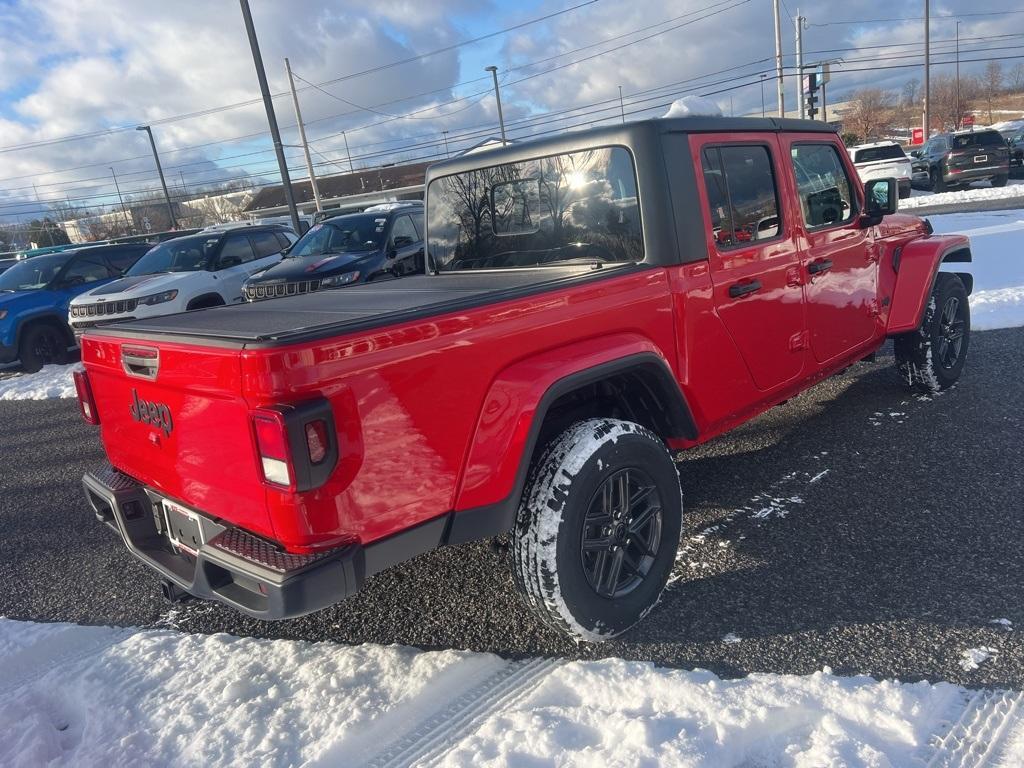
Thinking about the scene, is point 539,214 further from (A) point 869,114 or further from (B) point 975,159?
(A) point 869,114

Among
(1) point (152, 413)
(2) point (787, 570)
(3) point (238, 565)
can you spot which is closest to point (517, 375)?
(3) point (238, 565)

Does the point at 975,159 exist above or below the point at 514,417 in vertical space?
below

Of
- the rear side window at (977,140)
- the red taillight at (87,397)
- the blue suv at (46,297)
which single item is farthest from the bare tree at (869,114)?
the red taillight at (87,397)

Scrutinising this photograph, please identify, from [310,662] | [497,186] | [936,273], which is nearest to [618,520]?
[310,662]

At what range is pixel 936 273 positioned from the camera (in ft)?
15.4

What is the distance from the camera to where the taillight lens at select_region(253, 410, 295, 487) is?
6.23 feet

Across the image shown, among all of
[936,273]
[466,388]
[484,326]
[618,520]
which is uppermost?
[484,326]

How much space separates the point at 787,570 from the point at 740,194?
1747mm

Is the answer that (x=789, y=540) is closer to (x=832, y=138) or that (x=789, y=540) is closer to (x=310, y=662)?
(x=310, y=662)

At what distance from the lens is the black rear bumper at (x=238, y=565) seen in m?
2.02

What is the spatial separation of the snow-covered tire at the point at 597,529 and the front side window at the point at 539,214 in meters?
A: 0.88

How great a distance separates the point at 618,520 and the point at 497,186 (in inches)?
73.6

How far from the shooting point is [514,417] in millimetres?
2377

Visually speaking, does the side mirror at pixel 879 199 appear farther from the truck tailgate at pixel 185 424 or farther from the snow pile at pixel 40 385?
the snow pile at pixel 40 385
